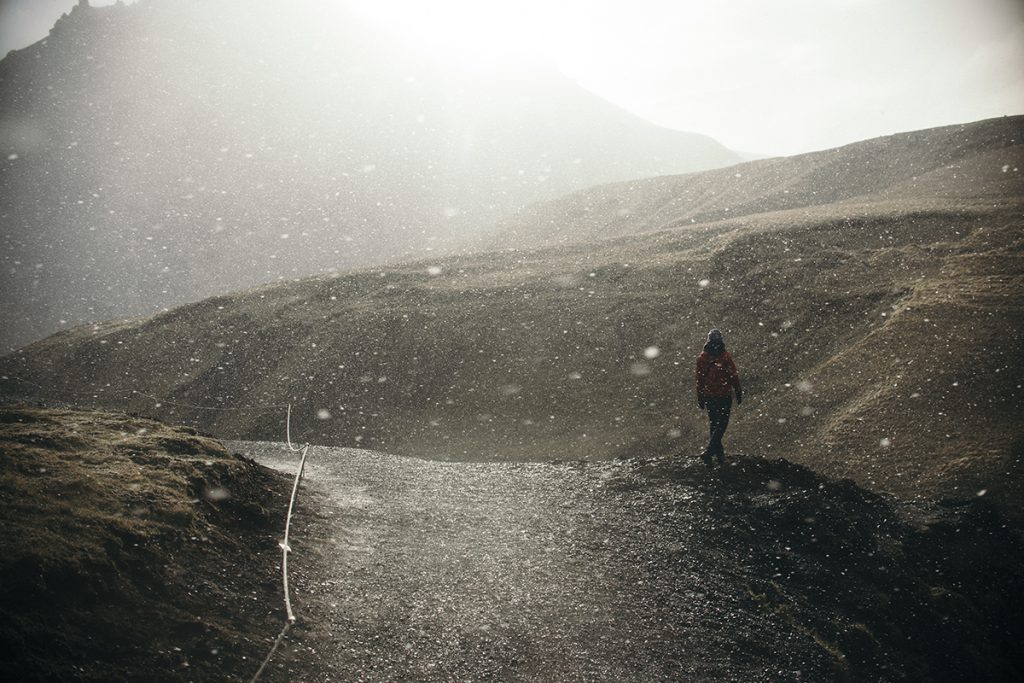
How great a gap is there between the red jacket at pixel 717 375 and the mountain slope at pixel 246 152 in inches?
2637

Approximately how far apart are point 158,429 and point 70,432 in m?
2.10

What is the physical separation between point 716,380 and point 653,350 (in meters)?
11.2

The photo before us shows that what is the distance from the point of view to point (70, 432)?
42.1 ft

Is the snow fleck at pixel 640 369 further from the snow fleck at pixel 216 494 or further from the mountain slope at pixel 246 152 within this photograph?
the mountain slope at pixel 246 152

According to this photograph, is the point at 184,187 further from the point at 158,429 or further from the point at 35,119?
the point at 158,429

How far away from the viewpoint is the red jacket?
12.9m

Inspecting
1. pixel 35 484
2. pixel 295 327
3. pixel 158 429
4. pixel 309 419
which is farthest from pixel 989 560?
pixel 295 327

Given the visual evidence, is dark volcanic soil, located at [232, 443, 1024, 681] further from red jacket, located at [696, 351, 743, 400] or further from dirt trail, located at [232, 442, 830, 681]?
red jacket, located at [696, 351, 743, 400]

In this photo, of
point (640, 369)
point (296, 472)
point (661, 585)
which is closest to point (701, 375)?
point (661, 585)

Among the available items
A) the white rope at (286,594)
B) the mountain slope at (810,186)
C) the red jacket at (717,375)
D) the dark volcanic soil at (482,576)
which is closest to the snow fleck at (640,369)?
the dark volcanic soil at (482,576)

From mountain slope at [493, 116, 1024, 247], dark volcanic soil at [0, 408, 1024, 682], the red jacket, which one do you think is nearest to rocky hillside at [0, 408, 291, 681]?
dark volcanic soil at [0, 408, 1024, 682]

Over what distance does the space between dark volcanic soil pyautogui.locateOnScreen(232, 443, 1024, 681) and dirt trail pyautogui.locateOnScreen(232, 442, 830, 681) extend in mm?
31

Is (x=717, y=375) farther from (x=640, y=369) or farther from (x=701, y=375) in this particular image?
(x=640, y=369)

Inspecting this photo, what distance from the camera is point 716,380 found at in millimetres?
13031
